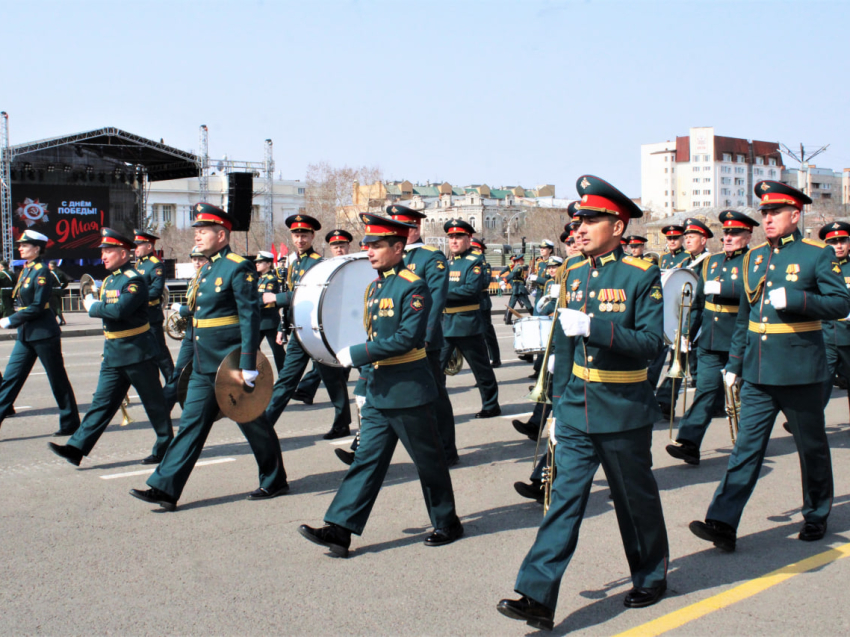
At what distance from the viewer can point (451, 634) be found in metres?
3.73

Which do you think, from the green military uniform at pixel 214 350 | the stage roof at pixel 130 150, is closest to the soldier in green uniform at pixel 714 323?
the green military uniform at pixel 214 350

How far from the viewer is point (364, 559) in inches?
185

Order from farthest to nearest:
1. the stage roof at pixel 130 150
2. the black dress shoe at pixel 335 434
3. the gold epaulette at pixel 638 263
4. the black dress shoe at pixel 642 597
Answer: the stage roof at pixel 130 150
the black dress shoe at pixel 335 434
the black dress shoe at pixel 642 597
the gold epaulette at pixel 638 263

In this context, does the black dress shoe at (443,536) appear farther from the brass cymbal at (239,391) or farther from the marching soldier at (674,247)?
the marching soldier at (674,247)

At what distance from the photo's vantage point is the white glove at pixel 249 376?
555 cm

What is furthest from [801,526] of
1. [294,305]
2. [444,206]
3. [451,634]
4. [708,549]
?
[444,206]

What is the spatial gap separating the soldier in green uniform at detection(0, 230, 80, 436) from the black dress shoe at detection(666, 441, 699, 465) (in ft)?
17.0

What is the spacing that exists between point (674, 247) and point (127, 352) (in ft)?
21.2

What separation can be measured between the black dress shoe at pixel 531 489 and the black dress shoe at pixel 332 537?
1378 millimetres

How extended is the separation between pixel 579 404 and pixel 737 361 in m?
1.80

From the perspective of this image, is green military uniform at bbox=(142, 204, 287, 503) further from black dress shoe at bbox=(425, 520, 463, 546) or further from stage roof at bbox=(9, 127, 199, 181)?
stage roof at bbox=(9, 127, 199, 181)

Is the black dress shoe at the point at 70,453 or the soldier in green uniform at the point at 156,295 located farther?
the soldier in green uniform at the point at 156,295

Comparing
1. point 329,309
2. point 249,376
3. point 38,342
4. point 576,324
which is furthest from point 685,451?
point 38,342

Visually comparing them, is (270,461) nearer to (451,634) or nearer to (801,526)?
(451,634)
